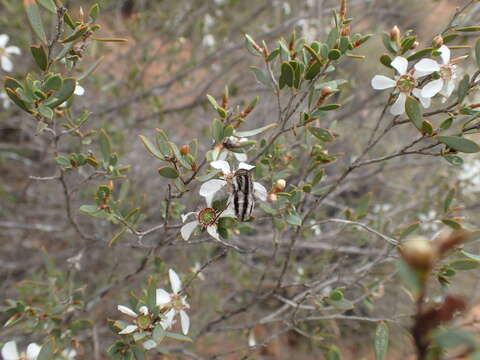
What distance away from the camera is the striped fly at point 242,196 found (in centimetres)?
96

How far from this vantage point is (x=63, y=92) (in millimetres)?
1024

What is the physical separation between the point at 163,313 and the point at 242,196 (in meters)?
0.44

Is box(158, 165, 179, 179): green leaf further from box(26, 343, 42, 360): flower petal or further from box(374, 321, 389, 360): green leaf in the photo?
box(26, 343, 42, 360): flower petal

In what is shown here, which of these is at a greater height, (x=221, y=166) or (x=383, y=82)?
(x=383, y=82)

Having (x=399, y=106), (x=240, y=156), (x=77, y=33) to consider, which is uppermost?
(x=77, y=33)

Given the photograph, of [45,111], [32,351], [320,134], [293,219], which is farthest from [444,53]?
[32,351]

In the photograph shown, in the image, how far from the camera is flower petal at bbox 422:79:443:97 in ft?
3.44

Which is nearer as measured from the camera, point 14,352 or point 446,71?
point 446,71

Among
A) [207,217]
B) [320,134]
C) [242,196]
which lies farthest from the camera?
[320,134]

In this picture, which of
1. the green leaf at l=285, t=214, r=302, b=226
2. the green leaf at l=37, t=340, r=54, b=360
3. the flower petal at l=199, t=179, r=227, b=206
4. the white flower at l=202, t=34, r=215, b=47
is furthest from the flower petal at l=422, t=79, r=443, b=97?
the white flower at l=202, t=34, r=215, b=47

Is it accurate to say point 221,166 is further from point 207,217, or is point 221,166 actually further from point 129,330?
point 129,330

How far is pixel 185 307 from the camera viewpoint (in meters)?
1.27

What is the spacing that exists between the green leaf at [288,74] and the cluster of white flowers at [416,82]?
24 centimetres

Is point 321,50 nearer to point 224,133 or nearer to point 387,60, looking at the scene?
point 387,60
